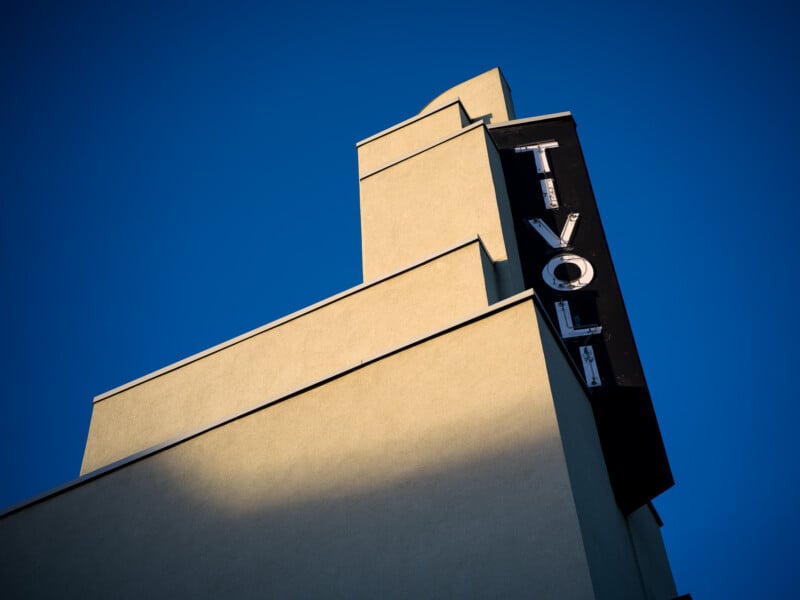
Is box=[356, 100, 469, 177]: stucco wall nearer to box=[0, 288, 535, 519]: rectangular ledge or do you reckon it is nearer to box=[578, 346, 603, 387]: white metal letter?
box=[578, 346, 603, 387]: white metal letter

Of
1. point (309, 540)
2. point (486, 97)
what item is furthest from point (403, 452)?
point (486, 97)

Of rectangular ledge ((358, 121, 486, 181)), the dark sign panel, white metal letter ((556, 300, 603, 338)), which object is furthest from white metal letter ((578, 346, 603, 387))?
rectangular ledge ((358, 121, 486, 181))

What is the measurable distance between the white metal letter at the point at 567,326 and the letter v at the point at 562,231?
1.32 m

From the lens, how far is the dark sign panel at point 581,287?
9.02 meters

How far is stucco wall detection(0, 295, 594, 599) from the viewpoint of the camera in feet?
19.7

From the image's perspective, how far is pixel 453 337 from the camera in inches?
289

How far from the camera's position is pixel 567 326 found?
10.6 metres

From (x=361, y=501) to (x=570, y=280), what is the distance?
5808mm

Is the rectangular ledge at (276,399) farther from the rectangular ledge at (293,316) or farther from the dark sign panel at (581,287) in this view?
the rectangular ledge at (293,316)

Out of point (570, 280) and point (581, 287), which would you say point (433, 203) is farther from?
point (581, 287)

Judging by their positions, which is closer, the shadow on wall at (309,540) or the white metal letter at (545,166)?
the shadow on wall at (309,540)

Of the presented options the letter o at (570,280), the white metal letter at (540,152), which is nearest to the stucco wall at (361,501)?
the letter o at (570,280)

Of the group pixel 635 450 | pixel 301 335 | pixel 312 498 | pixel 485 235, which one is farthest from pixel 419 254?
pixel 312 498

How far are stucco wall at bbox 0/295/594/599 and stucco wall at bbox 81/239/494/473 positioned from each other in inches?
89.2
